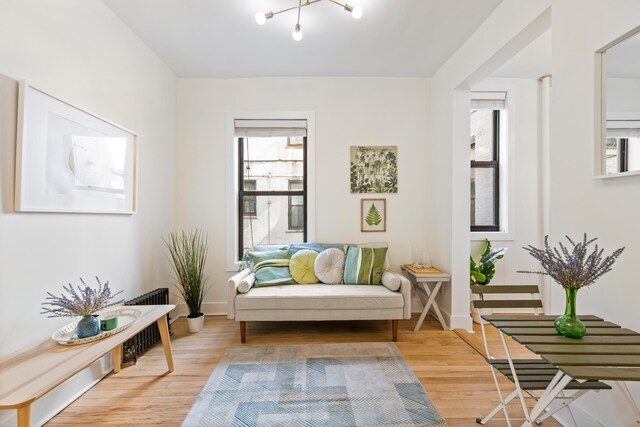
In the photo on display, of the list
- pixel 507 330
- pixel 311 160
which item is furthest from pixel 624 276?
pixel 311 160

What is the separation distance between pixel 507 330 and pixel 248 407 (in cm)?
157

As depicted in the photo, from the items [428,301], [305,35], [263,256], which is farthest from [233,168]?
[428,301]

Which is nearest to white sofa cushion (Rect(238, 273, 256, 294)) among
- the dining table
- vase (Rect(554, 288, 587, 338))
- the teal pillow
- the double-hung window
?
the teal pillow

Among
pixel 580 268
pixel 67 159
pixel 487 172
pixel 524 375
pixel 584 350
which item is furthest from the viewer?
pixel 487 172

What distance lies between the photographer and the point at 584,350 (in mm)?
1111

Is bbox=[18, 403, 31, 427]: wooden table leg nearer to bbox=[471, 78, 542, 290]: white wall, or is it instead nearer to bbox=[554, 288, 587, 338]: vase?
bbox=[554, 288, 587, 338]: vase

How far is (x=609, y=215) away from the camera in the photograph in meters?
1.42

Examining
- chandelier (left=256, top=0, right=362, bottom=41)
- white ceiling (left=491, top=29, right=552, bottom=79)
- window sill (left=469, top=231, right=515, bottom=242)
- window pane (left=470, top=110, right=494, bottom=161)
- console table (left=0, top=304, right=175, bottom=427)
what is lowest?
console table (left=0, top=304, right=175, bottom=427)

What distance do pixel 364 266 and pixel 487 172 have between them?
2010mm

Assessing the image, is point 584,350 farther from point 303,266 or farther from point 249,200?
point 249,200

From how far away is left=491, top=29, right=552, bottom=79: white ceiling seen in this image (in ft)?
9.00

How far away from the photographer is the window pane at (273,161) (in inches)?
149

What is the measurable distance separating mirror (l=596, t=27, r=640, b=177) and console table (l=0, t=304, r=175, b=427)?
269 centimetres

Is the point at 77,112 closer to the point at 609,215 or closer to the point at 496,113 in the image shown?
the point at 609,215
